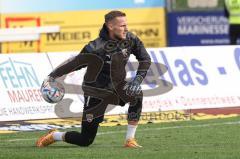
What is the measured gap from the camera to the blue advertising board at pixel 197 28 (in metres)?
26.1

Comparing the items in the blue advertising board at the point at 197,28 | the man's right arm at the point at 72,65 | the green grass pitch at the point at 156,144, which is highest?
the man's right arm at the point at 72,65

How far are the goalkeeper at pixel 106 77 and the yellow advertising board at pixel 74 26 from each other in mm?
12033

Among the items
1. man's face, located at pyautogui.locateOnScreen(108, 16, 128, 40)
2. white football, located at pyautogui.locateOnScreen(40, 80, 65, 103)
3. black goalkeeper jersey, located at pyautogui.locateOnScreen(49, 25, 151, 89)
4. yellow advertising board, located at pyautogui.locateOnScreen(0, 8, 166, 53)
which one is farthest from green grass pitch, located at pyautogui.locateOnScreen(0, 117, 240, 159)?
yellow advertising board, located at pyautogui.locateOnScreen(0, 8, 166, 53)

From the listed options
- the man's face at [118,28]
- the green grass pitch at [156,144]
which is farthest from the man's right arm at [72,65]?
the green grass pitch at [156,144]

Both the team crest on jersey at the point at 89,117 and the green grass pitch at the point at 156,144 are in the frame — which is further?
the team crest on jersey at the point at 89,117

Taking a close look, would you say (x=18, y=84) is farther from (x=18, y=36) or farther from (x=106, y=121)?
(x=18, y=36)

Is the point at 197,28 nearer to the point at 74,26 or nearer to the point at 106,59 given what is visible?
the point at 74,26

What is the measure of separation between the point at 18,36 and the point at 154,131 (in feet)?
30.6

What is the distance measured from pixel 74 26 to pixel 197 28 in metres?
3.48

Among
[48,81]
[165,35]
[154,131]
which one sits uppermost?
[48,81]

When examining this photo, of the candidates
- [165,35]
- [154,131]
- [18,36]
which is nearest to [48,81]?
[154,131]

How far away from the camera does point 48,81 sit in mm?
12312

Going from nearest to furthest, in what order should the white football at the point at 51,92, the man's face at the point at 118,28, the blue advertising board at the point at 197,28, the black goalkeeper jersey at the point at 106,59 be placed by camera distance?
the man's face at the point at 118,28 → the white football at the point at 51,92 → the black goalkeeper jersey at the point at 106,59 → the blue advertising board at the point at 197,28

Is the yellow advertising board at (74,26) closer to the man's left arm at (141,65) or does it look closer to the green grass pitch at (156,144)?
the green grass pitch at (156,144)
